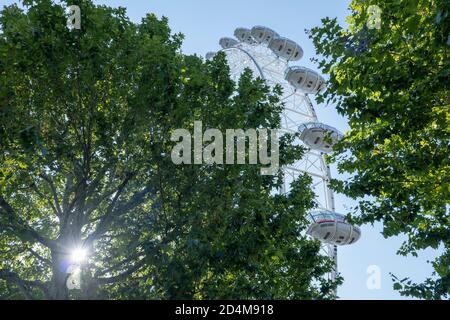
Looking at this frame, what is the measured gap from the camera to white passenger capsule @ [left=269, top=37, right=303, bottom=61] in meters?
37.2

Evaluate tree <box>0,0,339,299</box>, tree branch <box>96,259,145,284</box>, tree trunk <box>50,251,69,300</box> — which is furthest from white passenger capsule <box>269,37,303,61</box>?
tree trunk <box>50,251,69,300</box>

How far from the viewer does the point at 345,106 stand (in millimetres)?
10102

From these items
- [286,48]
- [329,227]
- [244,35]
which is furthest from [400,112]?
[244,35]

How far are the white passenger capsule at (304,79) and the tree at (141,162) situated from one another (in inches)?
847

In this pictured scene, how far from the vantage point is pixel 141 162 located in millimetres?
11281

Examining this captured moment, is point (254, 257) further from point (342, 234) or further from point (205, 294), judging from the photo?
point (342, 234)

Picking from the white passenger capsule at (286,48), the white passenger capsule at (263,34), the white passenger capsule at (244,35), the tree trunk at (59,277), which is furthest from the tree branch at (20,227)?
the white passenger capsule at (244,35)

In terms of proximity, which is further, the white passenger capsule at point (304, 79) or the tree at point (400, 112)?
the white passenger capsule at point (304, 79)

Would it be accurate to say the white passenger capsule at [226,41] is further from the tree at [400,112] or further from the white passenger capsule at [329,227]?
the tree at [400,112]

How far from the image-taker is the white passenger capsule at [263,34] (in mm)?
37812

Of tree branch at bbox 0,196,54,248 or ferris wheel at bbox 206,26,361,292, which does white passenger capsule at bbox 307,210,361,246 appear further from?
tree branch at bbox 0,196,54,248

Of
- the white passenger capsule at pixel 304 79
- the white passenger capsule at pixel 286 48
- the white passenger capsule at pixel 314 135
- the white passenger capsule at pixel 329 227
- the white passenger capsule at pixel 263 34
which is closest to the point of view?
the white passenger capsule at pixel 329 227

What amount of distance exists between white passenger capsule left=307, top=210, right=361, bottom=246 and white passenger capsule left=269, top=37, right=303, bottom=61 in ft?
51.3

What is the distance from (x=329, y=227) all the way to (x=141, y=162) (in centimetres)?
1738
